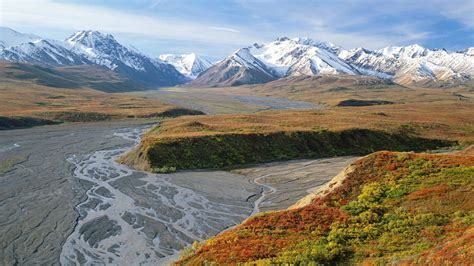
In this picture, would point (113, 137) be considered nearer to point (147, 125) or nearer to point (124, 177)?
point (147, 125)

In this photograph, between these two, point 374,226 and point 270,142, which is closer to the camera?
point 374,226

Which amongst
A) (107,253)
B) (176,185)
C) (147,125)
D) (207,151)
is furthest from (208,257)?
(147,125)

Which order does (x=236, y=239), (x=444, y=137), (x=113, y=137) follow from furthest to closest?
1. (x=113, y=137)
2. (x=444, y=137)
3. (x=236, y=239)

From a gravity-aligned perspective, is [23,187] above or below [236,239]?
below

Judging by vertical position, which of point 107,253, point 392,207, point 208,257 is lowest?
point 107,253

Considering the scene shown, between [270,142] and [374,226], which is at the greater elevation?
[270,142]

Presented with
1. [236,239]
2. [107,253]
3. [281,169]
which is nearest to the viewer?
[236,239]

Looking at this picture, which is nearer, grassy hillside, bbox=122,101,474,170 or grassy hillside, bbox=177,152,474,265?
grassy hillside, bbox=177,152,474,265

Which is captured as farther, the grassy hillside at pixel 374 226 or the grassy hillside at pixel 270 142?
the grassy hillside at pixel 270 142
